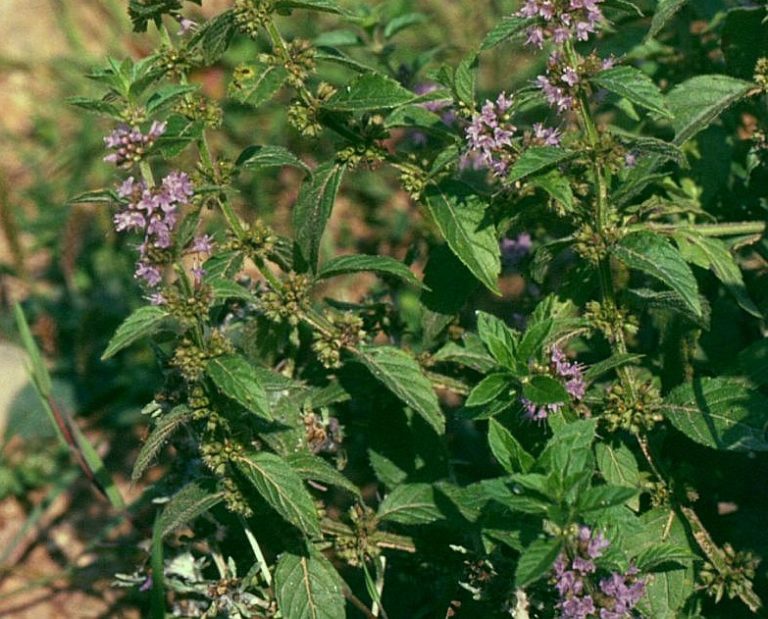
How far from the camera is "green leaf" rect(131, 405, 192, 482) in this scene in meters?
2.56

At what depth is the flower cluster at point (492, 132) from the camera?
2.51 m

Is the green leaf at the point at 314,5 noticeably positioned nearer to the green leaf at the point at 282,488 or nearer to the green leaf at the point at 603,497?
the green leaf at the point at 282,488

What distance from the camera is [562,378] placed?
8.57 feet

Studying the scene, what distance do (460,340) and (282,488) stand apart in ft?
2.70

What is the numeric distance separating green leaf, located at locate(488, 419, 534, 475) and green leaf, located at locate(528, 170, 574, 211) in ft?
1.62

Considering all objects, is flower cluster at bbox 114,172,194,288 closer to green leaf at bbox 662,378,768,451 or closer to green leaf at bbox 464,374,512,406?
green leaf at bbox 464,374,512,406

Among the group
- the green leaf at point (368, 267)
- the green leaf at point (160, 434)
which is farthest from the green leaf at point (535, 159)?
the green leaf at point (160, 434)

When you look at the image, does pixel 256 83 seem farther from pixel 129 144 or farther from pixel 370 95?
pixel 129 144

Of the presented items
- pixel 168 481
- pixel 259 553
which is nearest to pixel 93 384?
pixel 168 481

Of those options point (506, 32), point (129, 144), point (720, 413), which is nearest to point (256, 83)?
point (129, 144)

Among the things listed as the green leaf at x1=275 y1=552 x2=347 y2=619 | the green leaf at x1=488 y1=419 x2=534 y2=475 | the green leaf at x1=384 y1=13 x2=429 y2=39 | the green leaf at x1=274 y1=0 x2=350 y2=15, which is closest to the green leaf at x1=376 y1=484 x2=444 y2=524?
the green leaf at x1=275 y1=552 x2=347 y2=619

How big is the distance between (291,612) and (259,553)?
0.18 meters

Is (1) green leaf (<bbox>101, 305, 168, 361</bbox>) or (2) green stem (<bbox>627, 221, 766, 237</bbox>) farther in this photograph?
(2) green stem (<bbox>627, 221, 766, 237</bbox>)

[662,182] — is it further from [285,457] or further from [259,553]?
[259,553]
